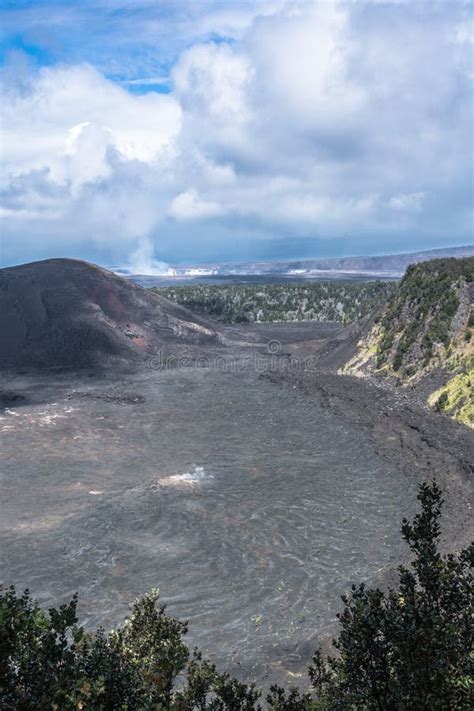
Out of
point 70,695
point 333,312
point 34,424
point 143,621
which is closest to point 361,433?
point 34,424

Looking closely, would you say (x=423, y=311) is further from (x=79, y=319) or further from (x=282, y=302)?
(x=282, y=302)

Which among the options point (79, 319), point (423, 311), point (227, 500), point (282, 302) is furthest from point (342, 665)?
point (282, 302)

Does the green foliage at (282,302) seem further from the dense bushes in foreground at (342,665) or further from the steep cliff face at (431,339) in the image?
the dense bushes in foreground at (342,665)

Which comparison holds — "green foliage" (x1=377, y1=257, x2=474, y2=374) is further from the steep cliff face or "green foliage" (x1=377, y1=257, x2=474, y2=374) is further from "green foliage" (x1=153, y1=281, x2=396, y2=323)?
"green foliage" (x1=153, y1=281, x2=396, y2=323)

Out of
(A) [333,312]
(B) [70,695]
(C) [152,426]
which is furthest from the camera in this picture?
(A) [333,312]

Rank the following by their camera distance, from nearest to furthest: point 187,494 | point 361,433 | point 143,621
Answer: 1. point 143,621
2. point 187,494
3. point 361,433

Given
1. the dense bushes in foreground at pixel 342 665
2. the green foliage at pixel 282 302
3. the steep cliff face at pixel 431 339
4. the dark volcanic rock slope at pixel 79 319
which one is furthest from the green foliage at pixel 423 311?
the green foliage at pixel 282 302

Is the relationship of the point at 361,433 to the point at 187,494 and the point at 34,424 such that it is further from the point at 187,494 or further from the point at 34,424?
the point at 34,424

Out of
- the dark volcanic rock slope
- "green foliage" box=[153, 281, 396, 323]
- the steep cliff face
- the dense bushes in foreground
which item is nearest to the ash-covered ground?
the steep cliff face
